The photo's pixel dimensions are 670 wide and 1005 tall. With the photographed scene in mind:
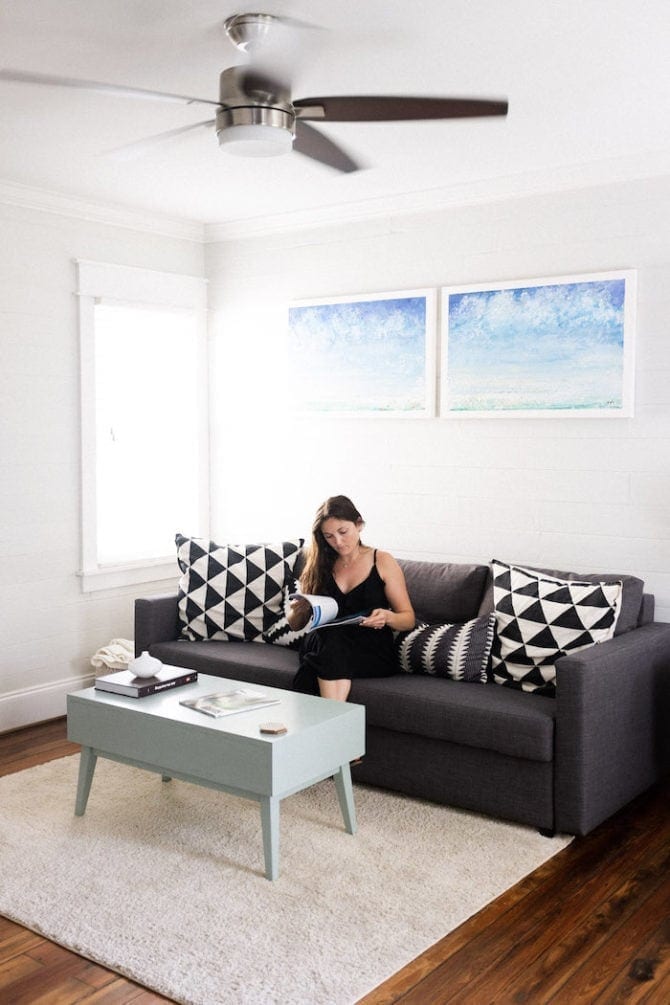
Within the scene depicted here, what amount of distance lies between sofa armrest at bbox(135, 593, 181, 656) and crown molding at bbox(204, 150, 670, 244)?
2127 mm

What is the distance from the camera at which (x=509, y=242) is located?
4.59 metres

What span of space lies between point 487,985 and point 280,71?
271cm

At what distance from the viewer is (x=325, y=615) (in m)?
3.88

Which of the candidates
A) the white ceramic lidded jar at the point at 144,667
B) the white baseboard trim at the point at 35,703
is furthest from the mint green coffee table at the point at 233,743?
the white baseboard trim at the point at 35,703

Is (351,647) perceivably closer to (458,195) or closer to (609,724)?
(609,724)

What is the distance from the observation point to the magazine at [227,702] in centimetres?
339

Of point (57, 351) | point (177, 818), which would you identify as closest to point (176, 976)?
point (177, 818)

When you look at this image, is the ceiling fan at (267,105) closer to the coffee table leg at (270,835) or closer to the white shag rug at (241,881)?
the coffee table leg at (270,835)

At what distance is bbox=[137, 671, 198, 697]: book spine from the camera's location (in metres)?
3.57

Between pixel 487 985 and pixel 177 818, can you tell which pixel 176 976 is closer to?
pixel 487 985

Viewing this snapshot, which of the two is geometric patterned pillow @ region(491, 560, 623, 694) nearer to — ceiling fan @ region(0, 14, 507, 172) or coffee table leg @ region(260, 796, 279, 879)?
coffee table leg @ region(260, 796, 279, 879)

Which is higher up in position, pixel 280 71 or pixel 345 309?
pixel 280 71

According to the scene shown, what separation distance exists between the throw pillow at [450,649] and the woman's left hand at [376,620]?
0.14 metres

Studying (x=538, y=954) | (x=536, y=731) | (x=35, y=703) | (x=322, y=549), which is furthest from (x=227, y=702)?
(x=35, y=703)
